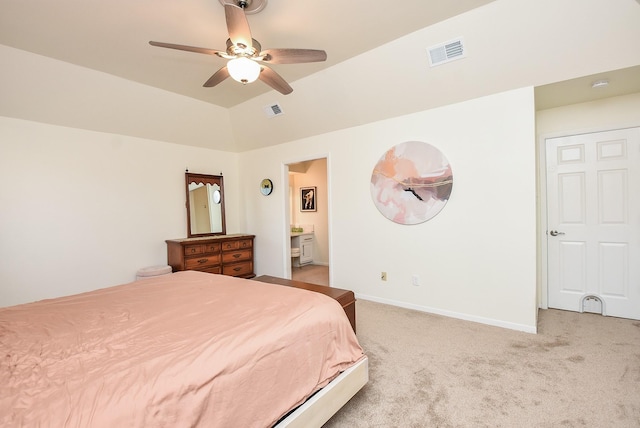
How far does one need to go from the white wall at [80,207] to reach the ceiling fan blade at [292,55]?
→ 2952 mm

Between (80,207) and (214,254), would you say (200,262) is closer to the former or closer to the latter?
(214,254)

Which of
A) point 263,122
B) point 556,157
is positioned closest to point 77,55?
point 263,122

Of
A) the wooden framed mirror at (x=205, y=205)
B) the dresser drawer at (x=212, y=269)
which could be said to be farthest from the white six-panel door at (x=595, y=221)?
the wooden framed mirror at (x=205, y=205)

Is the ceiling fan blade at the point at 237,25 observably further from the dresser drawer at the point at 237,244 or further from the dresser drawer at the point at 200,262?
the dresser drawer at the point at 237,244

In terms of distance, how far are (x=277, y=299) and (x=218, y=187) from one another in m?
3.58

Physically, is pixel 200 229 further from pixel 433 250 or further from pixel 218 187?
pixel 433 250

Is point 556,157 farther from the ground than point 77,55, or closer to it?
closer to it

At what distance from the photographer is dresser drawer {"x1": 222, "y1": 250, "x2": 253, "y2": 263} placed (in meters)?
4.52

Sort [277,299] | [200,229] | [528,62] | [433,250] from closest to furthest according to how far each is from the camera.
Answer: [277,299]
[528,62]
[433,250]
[200,229]

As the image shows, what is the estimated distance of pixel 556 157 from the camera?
3334mm

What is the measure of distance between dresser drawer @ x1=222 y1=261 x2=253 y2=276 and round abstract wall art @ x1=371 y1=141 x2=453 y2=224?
2444mm

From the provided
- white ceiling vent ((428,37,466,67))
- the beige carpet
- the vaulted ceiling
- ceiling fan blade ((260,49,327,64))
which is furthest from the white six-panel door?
ceiling fan blade ((260,49,327,64))

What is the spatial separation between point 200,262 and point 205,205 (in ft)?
3.54

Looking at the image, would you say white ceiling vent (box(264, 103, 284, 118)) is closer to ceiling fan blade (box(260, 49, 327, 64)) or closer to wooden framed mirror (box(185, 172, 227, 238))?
wooden framed mirror (box(185, 172, 227, 238))
